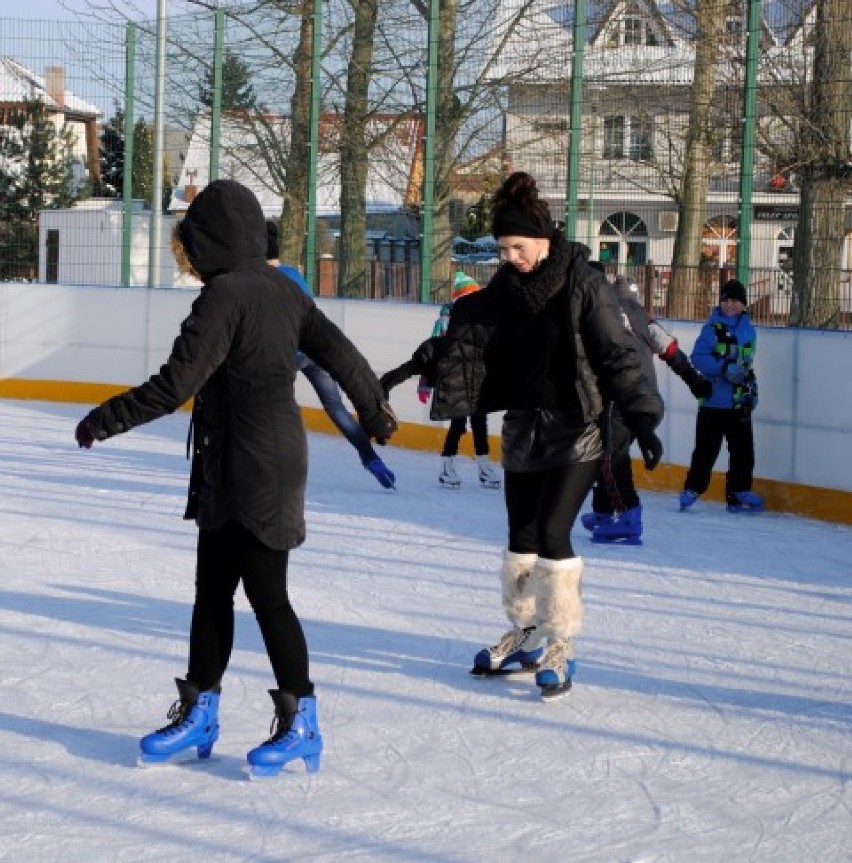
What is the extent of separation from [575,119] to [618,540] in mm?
4305

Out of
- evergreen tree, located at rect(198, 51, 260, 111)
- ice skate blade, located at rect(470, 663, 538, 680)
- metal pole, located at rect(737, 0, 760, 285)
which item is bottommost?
ice skate blade, located at rect(470, 663, 538, 680)

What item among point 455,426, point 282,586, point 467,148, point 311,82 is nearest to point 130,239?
point 311,82

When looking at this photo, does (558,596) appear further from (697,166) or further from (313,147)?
(313,147)

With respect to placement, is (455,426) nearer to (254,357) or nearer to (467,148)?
(467,148)

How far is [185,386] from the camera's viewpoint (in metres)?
4.49

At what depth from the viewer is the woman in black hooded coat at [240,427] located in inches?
179

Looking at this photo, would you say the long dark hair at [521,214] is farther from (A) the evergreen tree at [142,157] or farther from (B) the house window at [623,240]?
(A) the evergreen tree at [142,157]

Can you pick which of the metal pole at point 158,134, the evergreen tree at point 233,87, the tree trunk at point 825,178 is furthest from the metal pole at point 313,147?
the tree trunk at point 825,178

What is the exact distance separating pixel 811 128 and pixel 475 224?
3.03 meters

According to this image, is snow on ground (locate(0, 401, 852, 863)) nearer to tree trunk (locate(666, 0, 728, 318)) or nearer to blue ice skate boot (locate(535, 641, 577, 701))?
blue ice skate boot (locate(535, 641, 577, 701))

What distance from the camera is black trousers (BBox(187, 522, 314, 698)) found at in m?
4.64

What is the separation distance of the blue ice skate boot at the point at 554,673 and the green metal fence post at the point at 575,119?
721 centimetres

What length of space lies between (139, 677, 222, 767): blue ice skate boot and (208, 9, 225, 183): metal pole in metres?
11.9

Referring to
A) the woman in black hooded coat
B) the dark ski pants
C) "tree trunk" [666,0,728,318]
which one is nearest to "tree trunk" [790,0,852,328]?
"tree trunk" [666,0,728,318]
